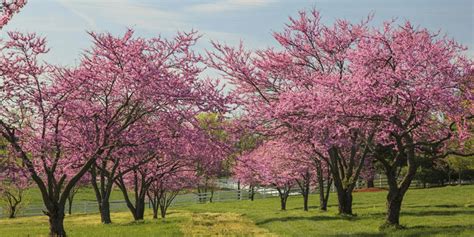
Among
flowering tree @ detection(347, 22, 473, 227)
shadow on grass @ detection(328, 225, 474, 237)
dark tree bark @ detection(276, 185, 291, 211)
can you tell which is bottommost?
shadow on grass @ detection(328, 225, 474, 237)

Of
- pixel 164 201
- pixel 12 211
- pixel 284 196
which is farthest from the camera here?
pixel 12 211

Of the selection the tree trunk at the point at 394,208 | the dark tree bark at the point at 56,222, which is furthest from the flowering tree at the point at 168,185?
the tree trunk at the point at 394,208

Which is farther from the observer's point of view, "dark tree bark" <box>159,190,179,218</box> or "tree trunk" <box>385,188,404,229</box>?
"dark tree bark" <box>159,190,179,218</box>

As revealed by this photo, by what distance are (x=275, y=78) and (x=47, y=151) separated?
1136 cm

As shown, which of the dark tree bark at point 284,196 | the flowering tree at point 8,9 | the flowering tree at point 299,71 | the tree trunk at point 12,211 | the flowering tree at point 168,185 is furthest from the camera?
the tree trunk at point 12,211

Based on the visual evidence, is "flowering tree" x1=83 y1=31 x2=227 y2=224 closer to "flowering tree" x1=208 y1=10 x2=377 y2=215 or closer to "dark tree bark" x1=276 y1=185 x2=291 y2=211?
"flowering tree" x1=208 y1=10 x2=377 y2=215

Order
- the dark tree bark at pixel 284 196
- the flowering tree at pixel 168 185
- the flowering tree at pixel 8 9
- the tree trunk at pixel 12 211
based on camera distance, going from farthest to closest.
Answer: the tree trunk at pixel 12 211 < the dark tree bark at pixel 284 196 < the flowering tree at pixel 168 185 < the flowering tree at pixel 8 9

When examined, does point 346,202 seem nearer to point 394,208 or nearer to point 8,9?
point 394,208

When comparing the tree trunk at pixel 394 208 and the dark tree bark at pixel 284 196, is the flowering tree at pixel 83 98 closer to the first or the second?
the tree trunk at pixel 394 208

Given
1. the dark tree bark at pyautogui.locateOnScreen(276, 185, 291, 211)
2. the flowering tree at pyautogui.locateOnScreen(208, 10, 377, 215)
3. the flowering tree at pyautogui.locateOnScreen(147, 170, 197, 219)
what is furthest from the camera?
the dark tree bark at pyautogui.locateOnScreen(276, 185, 291, 211)

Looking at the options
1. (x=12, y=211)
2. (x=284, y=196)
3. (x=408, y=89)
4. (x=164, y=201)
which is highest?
(x=408, y=89)

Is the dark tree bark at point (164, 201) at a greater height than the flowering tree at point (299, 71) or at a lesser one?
lesser

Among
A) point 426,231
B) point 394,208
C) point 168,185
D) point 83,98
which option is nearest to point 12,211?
point 168,185

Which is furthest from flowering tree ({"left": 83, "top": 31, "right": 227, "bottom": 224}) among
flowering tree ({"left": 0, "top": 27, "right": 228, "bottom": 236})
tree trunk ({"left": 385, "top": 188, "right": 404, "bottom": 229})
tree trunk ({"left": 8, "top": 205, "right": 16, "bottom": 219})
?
tree trunk ({"left": 8, "top": 205, "right": 16, "bottom": 219})
